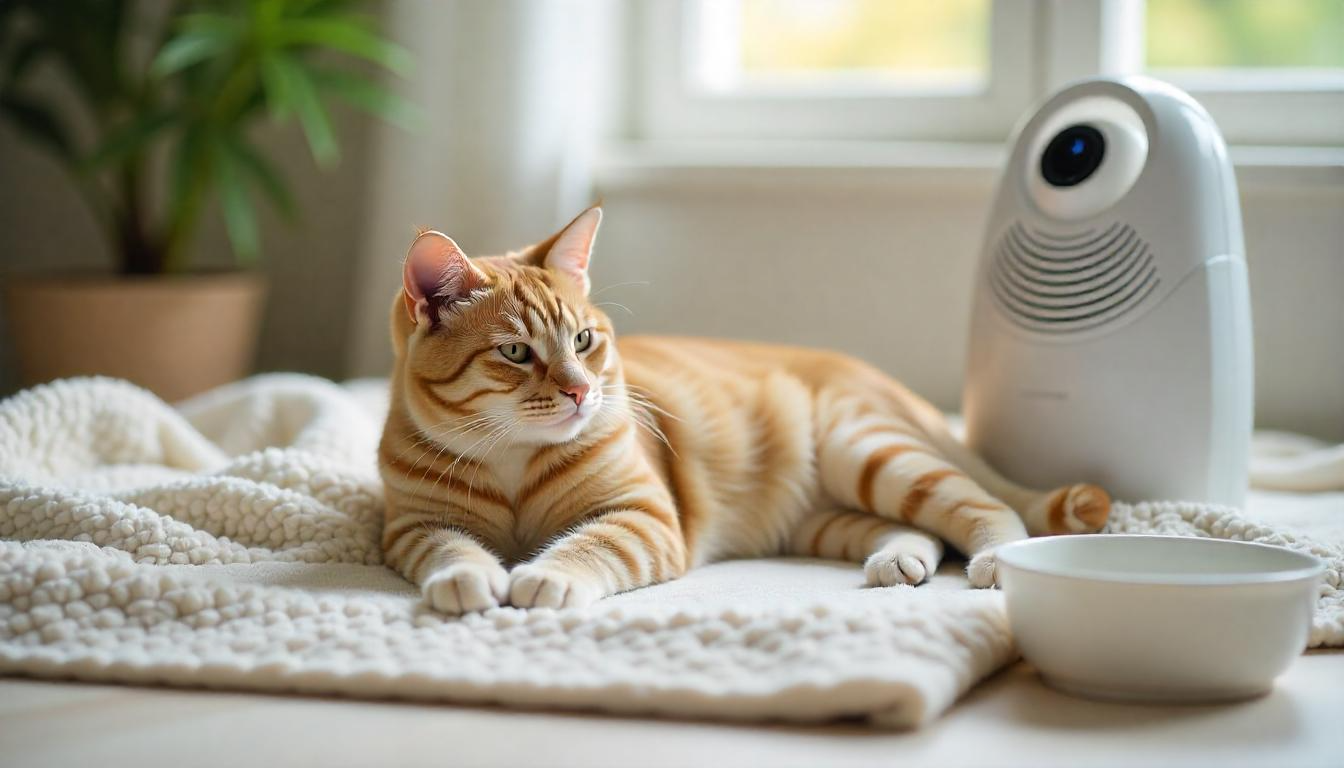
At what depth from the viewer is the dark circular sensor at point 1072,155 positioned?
4.78 feet

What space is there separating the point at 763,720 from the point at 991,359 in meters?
0.80

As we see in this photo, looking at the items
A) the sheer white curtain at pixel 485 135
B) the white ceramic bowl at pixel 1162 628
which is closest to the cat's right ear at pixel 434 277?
the white ceramic bowl at pixel 1162 628

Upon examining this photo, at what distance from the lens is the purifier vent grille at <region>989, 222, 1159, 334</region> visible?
4.62 ft

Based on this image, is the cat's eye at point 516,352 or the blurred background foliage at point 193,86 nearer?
the cat's eye at point 516,352

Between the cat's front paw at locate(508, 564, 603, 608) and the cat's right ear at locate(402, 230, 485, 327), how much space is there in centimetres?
30

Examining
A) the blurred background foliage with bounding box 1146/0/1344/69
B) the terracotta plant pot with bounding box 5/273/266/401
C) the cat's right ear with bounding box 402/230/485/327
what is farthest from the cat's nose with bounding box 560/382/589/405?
the blurred background foliage with bounding box 1146/0/1344/69

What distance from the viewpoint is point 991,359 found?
1536 millimetres

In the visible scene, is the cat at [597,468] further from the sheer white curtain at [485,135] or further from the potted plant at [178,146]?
the potted plant at [178,146]

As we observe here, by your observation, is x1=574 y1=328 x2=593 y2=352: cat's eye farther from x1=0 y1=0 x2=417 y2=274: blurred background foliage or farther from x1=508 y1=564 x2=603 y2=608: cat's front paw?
x1=0 y1=0 x2=417 y2=274: blurred background foliage

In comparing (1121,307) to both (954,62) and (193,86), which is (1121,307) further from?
(193,86)

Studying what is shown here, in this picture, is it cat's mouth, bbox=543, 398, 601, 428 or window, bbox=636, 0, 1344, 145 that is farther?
window, bbox=636, 0, 1344, 145

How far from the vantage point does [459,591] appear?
1.04 m

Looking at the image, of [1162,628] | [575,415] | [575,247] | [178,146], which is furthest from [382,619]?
[178,146]

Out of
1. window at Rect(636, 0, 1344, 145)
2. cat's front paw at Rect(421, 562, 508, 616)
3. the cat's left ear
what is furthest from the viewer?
window at Rect(636, 0, 1344, 145)
